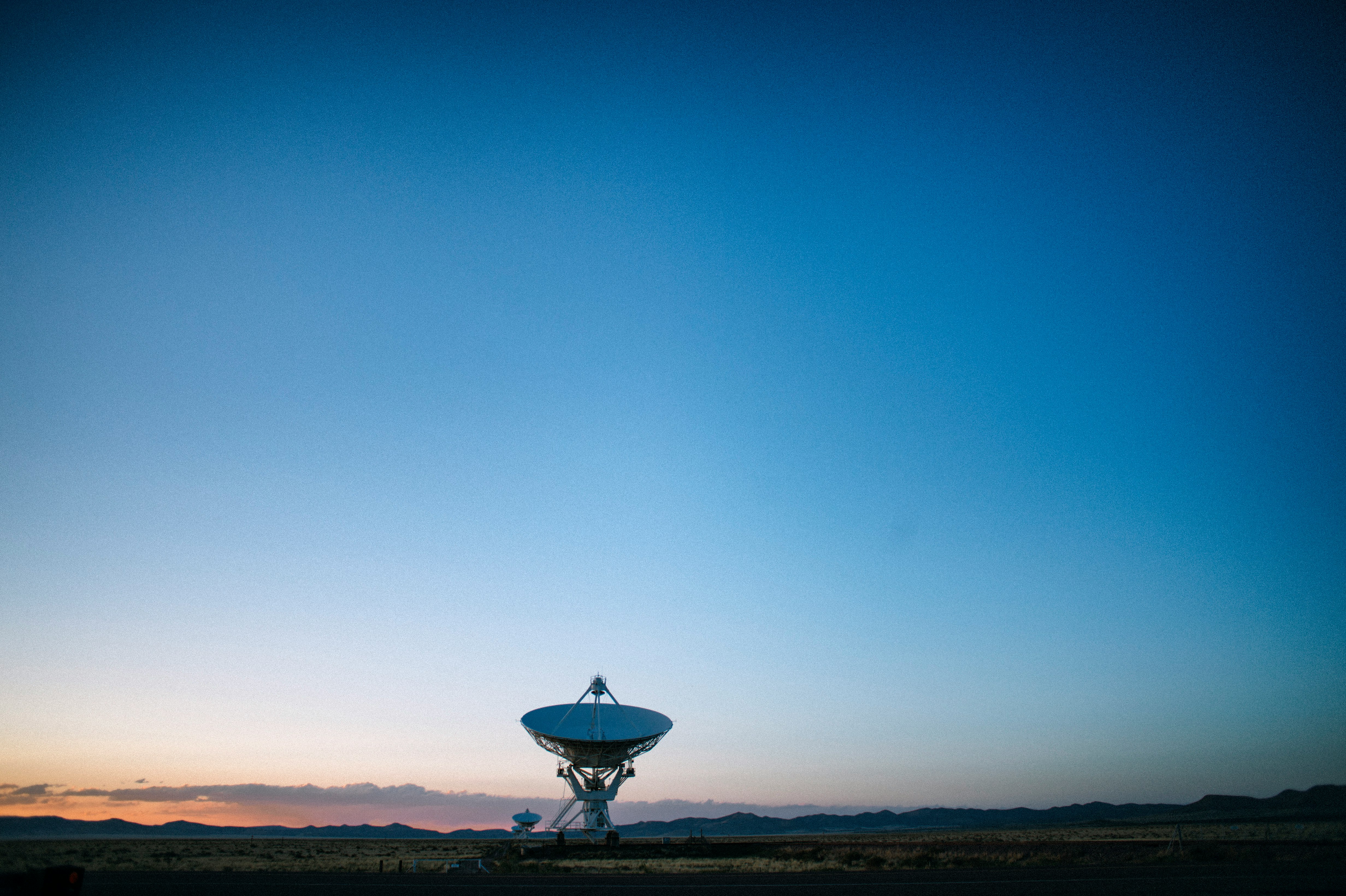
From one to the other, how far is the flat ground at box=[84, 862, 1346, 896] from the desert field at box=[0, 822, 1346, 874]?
3333mm

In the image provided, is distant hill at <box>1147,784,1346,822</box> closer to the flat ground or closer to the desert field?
the desert field

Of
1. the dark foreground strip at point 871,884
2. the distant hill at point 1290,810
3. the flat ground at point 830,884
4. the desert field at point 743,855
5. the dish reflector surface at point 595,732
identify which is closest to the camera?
the flat ground at point 830,884

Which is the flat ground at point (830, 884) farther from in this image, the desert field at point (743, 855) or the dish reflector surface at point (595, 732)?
the dish reflector surface at point (595, 732)

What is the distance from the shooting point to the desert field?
25.5 meters

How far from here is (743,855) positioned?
36.9m

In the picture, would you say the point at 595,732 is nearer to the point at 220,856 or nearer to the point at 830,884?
the point at 220,856

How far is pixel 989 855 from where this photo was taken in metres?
27.4

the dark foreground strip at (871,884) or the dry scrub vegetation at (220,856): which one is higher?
the dark foreground strip at (871,884)

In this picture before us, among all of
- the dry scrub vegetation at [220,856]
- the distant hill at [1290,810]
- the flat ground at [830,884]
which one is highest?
the flat ground at [830,884]

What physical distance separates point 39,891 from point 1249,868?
25628 mm

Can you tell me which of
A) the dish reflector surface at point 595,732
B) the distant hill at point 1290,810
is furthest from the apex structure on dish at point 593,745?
the distant hill at point 1290,810

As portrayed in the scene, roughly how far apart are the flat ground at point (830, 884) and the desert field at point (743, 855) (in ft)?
10.9

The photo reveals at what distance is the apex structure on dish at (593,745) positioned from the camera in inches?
1855

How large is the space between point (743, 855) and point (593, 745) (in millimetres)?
13553
